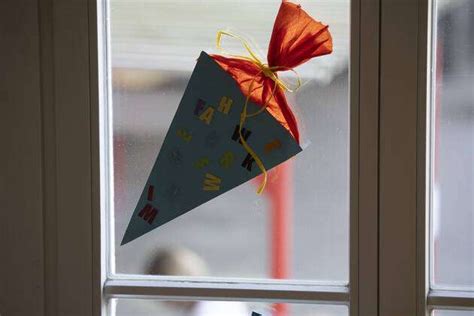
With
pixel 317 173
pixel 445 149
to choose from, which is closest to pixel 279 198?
pixel 317 173

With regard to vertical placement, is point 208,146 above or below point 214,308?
above

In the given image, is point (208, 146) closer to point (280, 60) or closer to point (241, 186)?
point (241, 186)

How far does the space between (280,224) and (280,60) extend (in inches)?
12.3

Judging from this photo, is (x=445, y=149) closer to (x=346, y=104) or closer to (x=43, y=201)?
(x=346, y=104)

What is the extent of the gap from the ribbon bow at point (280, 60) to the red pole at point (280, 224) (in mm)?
29

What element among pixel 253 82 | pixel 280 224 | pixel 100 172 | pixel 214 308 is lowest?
pixel 214 308

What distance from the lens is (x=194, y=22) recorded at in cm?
118

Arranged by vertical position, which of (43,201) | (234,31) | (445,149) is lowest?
(43,201)

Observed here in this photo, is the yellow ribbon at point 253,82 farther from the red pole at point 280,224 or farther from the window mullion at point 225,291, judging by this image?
the window mullion at point 225,291

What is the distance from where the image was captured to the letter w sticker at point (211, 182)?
45.8 inches

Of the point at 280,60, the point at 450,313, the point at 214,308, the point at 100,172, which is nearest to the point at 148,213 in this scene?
the point at 100,172

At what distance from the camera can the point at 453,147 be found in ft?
3.70

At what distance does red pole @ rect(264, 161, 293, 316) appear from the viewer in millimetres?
1175

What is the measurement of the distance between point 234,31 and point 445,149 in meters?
0.45
